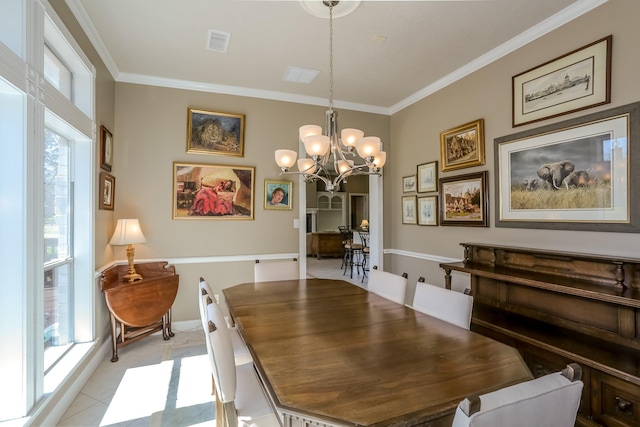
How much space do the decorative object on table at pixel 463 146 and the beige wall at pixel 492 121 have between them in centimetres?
7

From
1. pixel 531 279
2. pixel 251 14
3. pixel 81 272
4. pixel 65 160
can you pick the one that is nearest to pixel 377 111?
pixel 251 14

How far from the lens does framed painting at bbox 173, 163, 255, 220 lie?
3.64 m

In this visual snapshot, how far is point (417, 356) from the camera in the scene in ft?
4.25

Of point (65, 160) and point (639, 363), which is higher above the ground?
point (65, 160)

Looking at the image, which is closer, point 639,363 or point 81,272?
point 639,363

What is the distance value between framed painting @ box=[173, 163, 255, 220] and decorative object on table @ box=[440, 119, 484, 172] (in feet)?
7.72

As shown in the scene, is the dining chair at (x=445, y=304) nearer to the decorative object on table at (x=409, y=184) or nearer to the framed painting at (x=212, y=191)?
the decorative object on table at (x=409, y=184)

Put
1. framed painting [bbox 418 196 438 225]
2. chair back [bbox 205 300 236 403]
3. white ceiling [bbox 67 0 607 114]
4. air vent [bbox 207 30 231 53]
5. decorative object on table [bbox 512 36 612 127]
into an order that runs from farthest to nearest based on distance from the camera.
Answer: framed painting [bbox 418 196 438 225]
air vent [bbox 207 30 231 53]
white ceiling [bbox 67 0 607 114]
decorative object on table [bbox 512 36 612 127]
chair back [bbox 205 300 236 403]

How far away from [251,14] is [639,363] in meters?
3.41

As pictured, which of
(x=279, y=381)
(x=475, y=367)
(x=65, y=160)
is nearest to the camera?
(x=279, y=381)

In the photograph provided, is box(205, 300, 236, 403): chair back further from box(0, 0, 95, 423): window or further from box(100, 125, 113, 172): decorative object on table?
box(100, 125, 113, 172): decorative object on table

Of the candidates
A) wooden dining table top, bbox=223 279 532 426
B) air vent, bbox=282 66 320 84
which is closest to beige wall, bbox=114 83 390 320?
air vent, bbox=282 66 320 84

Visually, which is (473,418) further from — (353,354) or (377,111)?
(377,111)

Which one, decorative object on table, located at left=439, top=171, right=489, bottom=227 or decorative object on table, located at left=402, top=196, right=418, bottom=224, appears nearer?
decorative object on table, located at left=439, top=171, right=489, bottom=227
